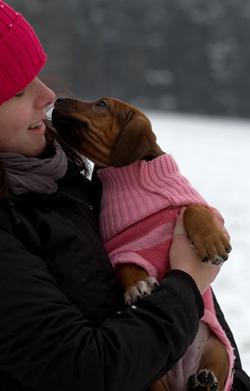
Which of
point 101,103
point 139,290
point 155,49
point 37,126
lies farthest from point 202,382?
point 155,49

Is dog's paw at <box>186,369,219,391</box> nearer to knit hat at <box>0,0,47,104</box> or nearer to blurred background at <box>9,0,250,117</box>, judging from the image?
knit hat at <box>0,0,47,104</box>

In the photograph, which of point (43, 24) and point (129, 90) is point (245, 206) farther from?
point (43, 24)

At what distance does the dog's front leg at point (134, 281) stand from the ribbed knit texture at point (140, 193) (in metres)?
0.12

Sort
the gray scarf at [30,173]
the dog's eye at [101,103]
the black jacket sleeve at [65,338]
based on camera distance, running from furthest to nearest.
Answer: the dog's eye at [101,103]
the gray scarf at [30,173]
the black jacket sleeve at [65,338]

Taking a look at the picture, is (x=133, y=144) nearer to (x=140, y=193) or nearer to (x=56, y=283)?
(x=140, y=193)

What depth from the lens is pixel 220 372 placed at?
2.17 meters

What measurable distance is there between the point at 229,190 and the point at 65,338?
11170 mm

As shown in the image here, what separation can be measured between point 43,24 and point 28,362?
5418 centimetres

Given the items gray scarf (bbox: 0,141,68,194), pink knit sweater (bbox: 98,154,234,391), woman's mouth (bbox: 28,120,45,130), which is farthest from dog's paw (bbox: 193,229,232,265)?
woman's mouth (bbox: 28,120,45,130)

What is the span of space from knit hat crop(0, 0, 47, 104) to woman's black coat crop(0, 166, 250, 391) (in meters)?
0.30

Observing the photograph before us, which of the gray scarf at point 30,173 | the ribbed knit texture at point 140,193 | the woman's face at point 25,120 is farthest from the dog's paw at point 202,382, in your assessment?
the woman's face at point 25,120

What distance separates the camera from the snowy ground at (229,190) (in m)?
5.67

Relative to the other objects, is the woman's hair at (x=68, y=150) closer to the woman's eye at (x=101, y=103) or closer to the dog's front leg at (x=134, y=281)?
the woman's eye at (x=101, y=103)

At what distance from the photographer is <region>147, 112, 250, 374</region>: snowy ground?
5668 millimetres
